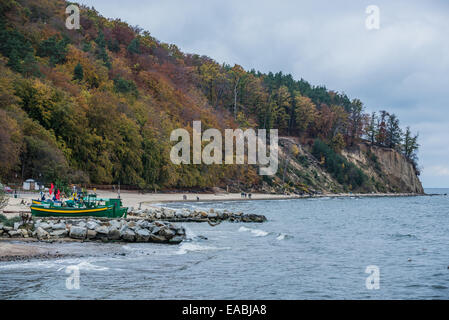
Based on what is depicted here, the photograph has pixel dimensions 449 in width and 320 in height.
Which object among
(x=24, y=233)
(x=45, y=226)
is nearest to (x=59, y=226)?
(x=45, y=226)

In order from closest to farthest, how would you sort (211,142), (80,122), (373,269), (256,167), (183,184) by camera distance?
(373,269), (80,122), (183,184), (211,142), (256,167)

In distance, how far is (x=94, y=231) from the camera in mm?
23141

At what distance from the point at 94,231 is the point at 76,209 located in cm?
517

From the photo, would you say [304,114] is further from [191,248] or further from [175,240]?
[191,248]

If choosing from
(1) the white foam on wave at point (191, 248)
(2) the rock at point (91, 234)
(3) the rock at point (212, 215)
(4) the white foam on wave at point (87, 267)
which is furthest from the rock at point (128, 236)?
(3) the rock at point (212, 215)

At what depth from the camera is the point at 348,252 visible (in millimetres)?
22891

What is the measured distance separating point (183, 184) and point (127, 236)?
48665mm

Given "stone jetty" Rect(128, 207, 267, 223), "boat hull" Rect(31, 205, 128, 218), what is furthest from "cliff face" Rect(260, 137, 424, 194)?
"boat hull" Rect(31, 205, 128, 218)

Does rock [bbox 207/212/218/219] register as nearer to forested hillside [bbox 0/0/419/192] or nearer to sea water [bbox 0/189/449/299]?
sea water [bbox 0/189/449/299]

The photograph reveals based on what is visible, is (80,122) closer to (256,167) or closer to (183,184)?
(183,184)

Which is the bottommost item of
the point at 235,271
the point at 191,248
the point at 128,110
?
the point at 235,271

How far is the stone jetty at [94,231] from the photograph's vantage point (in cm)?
2153
